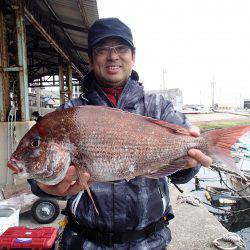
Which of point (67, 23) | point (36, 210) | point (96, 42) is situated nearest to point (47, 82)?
point (67, 23)

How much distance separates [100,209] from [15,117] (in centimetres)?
611

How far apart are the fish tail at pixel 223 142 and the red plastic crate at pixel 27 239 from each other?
2865 mm

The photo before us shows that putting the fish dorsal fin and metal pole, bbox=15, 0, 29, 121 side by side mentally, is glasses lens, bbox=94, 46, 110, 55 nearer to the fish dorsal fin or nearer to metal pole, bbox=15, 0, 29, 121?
the fish dorsal fin

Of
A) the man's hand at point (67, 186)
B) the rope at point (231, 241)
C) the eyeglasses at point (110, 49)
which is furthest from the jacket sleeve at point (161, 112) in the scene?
the rope at point (231, 241)

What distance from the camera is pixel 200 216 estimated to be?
7523mm

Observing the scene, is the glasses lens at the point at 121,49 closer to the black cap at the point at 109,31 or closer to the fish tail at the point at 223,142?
the black cap at the point at 109,31

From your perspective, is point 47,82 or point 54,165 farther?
point 47,82

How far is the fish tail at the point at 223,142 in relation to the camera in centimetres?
247

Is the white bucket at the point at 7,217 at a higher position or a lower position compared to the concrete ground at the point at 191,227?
higher

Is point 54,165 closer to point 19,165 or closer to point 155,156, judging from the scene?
point 19,165

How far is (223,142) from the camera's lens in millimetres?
2516

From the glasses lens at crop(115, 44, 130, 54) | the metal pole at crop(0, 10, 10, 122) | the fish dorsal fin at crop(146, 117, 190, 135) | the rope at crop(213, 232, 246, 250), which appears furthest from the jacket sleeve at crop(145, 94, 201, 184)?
the metal pole at crop(0, 10, 10, 122)

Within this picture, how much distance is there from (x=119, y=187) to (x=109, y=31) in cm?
138

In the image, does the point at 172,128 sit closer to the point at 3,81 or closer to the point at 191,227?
the point at 191,227
